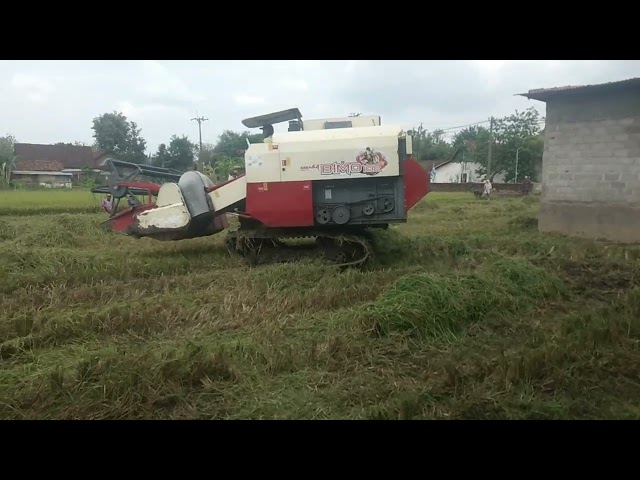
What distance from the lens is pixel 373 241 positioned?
8430 mm

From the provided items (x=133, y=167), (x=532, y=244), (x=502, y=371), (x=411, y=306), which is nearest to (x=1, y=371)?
(x=411, y=306)

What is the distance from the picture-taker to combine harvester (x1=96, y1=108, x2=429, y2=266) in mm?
7379

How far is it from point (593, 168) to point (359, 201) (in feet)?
21.2

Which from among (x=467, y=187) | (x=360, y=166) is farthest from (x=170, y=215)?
(x=467, y=187)

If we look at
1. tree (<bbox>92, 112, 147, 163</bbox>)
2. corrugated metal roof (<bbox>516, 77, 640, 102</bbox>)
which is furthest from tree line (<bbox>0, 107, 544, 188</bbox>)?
corrugated metal roof (<bbox>516, 77, 640, 102</bbox>)

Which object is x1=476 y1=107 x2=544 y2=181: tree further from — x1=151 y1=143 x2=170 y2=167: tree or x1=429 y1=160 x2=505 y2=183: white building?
x1=151 y1=143 x2=170 y2=167: tree

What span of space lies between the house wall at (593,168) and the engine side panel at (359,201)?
5828 mm

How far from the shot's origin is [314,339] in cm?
452

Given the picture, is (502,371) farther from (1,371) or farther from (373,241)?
(373,241)

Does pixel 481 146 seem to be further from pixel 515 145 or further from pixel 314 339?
pixel 314 339

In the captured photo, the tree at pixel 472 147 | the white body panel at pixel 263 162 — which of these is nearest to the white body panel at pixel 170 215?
the white body panel at pixel 263 162

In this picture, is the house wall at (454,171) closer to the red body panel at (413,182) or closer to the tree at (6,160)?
the tree at (6,160)

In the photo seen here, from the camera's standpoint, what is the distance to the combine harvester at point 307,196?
7379 mm

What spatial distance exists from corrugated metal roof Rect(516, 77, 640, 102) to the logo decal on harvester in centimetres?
599
